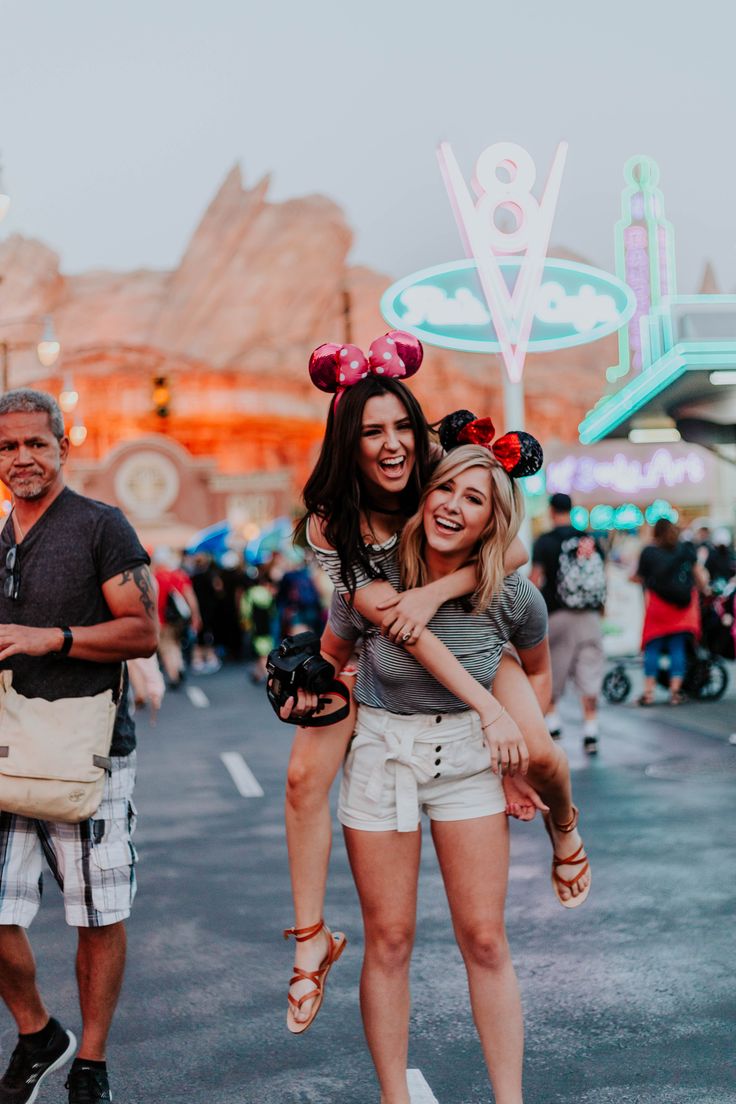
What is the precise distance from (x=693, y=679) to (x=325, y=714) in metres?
10.4

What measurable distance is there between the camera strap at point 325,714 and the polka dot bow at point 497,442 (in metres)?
0.69

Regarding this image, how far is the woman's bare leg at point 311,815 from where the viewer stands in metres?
3.49

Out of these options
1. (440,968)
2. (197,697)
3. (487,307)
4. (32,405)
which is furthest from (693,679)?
(32,405)

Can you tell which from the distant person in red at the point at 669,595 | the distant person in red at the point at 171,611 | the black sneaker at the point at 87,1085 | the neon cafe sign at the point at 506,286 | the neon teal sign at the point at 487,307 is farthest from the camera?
the distant person in red at the point at 171,611

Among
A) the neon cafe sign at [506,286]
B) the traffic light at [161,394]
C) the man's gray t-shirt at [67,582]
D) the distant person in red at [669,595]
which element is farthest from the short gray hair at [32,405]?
the traffic light at [161,394]

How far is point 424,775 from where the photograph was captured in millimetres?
3385

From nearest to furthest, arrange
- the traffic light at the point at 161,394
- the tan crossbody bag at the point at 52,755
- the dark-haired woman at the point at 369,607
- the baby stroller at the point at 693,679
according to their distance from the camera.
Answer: the dark-haired woman at the point at 369,607 < the tan crossbody bag at the point at 52,755 < the baby stroller at the point at 693,679 < the traffic light at the point at 161,394

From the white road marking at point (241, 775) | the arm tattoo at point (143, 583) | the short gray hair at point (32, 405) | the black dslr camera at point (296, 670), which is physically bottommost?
the white road marking at point (241, 775)

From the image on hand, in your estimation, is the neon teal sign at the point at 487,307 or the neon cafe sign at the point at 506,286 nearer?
the neon cafe sign at the point at 506,286

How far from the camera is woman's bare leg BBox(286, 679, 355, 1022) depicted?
3.49 metres

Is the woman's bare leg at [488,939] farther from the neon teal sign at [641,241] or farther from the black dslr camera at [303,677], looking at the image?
the neon teal sign at [641,241]

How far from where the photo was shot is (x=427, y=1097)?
3.78 meters

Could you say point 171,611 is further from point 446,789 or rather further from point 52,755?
point 446,789

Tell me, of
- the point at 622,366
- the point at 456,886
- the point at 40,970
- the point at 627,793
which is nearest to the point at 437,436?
the point at 456,886
